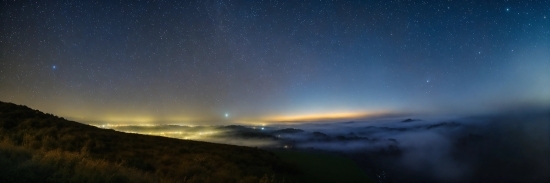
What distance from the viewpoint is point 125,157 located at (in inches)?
664

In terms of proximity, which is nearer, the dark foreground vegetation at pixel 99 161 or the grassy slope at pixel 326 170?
the dark foreground vegetation at pixel 99 161

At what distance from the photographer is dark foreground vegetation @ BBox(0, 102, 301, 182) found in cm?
820

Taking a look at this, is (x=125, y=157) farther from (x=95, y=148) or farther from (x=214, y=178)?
(x=214, y=178)

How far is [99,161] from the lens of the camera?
12.0 m

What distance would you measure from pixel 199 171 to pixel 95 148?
835 centimetres

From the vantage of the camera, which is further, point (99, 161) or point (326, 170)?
point (326, 170)

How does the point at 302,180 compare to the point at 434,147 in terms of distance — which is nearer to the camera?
the point at 302,180

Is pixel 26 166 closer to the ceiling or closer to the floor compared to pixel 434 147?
closer to the ceiling

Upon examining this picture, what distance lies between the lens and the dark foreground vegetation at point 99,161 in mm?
8203

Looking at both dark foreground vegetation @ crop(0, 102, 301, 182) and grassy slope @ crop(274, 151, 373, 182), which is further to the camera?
grassy slope @ crop(274, 151, 373, 182)

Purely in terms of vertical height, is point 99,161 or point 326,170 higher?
point 99,161

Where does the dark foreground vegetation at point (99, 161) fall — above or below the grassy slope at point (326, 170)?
above

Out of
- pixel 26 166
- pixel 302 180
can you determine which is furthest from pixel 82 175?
pixel 302 180

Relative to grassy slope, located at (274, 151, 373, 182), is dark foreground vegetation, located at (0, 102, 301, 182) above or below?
above
